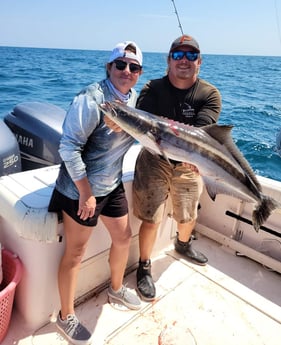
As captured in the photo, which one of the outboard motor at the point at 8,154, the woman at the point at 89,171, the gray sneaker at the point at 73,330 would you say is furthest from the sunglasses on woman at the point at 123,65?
the gray sneaker at the point at 73,330

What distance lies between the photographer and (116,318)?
2.53 metres

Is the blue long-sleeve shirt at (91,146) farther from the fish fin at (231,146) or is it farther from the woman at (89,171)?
the fish fin at (231,146)

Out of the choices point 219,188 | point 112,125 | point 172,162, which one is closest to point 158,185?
point 172,162

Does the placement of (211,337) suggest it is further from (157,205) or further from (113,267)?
(157,205)

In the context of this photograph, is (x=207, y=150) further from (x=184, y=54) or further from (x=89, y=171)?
(x=184, y=54)

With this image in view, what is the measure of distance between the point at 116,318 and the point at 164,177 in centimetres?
116

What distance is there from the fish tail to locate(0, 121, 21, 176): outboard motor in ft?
6.65

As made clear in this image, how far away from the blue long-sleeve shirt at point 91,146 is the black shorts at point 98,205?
4cm

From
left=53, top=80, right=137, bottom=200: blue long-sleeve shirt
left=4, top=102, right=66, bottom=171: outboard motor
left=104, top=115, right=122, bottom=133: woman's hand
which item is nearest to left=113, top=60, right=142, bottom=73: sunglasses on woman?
left=53, top=80, right=137, bottom=200: blue long-sleeve shirt

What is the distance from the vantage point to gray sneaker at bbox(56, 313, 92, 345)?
7.36 feet

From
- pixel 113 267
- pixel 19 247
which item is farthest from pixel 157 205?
pixel 19 247

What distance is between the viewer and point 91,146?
1.93 metres

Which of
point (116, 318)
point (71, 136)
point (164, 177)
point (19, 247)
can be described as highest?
point (71, 136)

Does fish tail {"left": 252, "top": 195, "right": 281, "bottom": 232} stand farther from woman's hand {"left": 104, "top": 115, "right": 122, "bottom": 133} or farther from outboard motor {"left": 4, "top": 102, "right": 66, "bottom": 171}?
outboard motor {"left": 4, "top": 102, "right": 66, "bottom": 171}
